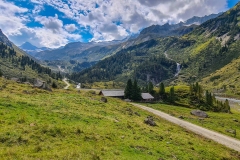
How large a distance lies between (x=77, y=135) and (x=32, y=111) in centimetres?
1051

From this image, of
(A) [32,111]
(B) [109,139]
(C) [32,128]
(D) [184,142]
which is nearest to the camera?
(C) [32,128]

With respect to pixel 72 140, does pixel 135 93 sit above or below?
above

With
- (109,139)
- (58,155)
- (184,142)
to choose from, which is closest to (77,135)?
(109,139)

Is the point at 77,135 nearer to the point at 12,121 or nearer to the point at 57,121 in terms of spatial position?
the point at 57,121

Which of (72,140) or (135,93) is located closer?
(72,140)

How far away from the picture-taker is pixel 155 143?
91.1 ft

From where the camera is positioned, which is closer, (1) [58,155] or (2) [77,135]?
(1) [58,155]

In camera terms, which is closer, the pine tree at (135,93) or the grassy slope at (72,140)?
the grassy slope at (72,140)

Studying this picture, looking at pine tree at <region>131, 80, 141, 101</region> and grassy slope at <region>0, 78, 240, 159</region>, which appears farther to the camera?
pine tree at <region>131, 80, 141, 101</region>

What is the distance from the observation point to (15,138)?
19.3 meters

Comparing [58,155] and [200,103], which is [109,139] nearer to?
[58,155]

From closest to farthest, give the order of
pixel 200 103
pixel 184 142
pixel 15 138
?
pixel 15 138
pixel 184 142
pixel 200 103

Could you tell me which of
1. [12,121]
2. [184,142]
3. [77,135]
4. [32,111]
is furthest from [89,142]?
[184,142]

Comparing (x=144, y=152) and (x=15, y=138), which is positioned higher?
(x=15, y=138)
